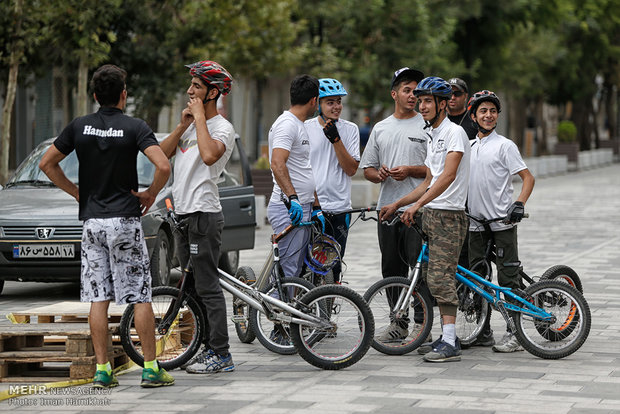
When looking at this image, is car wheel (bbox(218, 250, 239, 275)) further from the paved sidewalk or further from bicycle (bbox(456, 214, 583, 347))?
bicycle (bbox(456, 214, 583, 347))

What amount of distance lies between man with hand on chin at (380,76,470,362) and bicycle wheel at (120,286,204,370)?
4.79 ft

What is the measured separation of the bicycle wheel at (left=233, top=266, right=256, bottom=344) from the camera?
28.2 ft

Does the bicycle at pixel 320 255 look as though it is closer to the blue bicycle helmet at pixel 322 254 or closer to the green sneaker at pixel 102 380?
the blue bicycle helmet at pixel 322 254

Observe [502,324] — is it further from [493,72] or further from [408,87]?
[493,72]

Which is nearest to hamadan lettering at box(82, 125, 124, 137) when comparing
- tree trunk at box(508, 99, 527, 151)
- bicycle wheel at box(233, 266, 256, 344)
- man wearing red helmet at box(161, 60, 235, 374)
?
man wearing red helmet at box(161, 60, 235, 374)

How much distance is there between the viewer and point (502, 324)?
980 centimetres

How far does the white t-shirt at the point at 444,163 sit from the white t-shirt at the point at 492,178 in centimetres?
58

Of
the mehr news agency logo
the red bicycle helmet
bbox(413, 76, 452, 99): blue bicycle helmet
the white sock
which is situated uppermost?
the red bicycle helmet

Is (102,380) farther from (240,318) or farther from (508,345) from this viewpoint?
(508,345)

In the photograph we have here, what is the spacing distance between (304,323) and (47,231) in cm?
409

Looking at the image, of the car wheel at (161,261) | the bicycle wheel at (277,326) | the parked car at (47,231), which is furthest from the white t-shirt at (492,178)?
the car wheel at (161,261)

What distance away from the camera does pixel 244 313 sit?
8.68 metres

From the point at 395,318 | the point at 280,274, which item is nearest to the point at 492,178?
the point at 395,318

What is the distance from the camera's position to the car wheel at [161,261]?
1142cm
